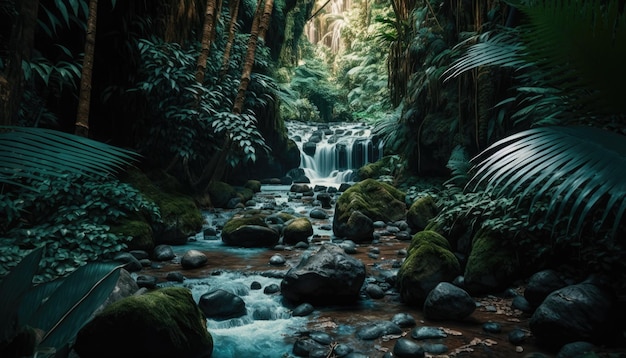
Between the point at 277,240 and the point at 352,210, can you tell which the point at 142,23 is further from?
the point at 352,210

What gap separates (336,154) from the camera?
1477 cm

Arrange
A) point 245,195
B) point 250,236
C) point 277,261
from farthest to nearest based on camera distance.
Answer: point 245,195
point 250,236
point 277,261

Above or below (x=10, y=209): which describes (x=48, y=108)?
above

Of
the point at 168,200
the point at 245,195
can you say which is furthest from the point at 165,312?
the point at 245,195

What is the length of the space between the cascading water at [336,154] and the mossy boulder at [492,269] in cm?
950

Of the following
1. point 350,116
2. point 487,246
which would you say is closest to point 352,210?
point 487,246

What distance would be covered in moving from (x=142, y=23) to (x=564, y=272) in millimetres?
6514

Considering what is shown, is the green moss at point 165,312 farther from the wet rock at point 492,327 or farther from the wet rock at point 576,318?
the wet rock at point 576,318

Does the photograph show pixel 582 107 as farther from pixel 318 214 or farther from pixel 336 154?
pixel 336 154

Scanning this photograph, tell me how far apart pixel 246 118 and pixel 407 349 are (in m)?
4.93

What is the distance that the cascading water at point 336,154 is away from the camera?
14.2m

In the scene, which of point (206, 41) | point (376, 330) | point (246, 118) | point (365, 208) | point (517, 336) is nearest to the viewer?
point (517, 336)

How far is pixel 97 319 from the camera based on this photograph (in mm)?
2486

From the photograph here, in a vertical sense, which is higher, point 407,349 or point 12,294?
point 12,294
